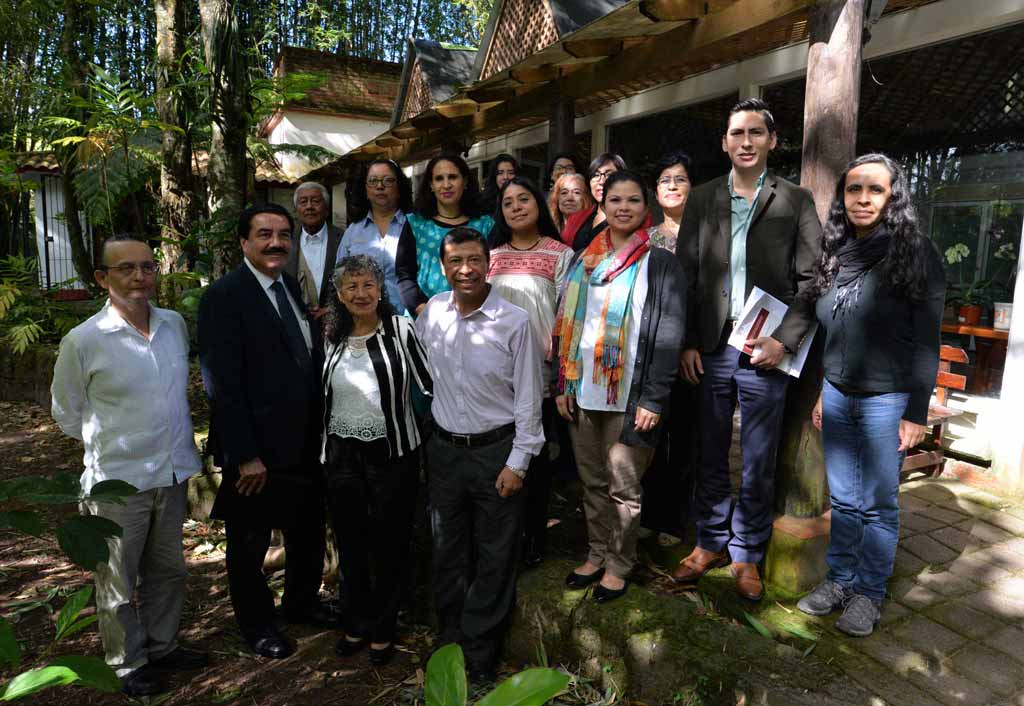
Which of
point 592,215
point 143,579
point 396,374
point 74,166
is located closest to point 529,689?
point 396,374

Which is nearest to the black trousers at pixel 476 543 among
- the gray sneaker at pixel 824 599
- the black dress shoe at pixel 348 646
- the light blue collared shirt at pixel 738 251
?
the black dress shoe at pixel 348 646

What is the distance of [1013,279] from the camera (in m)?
4.82

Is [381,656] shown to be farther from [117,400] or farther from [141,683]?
[117,400]

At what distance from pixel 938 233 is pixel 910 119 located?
983 millimetres

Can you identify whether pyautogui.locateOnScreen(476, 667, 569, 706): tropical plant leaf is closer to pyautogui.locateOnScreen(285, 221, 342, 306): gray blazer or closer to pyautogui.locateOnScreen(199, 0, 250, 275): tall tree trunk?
pyautogui.locateOnScreen(285, 221, 342, 306): gray blazer

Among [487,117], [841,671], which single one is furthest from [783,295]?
[487,117]

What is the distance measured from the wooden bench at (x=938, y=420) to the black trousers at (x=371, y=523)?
3.46 m

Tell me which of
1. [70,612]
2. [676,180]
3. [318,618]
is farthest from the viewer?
[318,618]

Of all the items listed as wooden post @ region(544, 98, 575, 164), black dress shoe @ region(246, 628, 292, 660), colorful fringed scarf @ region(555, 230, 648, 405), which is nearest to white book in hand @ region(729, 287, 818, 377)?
colorful fringed scarf @ region(555, 230, 648, 405)

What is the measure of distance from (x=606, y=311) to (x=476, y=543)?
1.25m

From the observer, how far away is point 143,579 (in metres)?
3.21

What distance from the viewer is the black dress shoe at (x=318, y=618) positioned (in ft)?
12.0

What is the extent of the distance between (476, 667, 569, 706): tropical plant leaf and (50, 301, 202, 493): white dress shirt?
279cm

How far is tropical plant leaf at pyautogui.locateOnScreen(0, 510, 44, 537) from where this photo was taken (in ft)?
4.15
